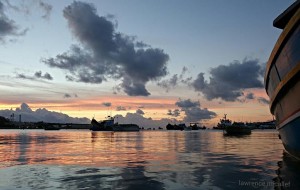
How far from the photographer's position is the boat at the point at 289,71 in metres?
13.3

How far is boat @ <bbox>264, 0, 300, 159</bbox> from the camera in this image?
523 inches

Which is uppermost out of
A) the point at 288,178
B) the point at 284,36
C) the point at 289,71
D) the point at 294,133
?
the point at 284,36

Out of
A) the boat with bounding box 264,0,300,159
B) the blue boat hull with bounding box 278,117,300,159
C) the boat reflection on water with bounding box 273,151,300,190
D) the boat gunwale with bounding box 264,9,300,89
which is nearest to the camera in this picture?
the boat reflection on water with bounding box 273,151,300,190

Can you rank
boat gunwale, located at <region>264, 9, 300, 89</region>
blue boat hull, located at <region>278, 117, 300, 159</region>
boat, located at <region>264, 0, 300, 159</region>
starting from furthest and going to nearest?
1. blue boat hull, located at <region>278, 117, 300, 159</region>
2. boat, located at <region>264, 0, 300, 159</region>
3. boat gunwale, located at <region>264, 9, 300, 89</region>

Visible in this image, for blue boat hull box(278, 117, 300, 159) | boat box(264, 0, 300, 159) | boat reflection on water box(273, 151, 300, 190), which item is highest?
boat box(264, 0, 300, 159)

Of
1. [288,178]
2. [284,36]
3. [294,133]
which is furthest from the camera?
[294,133]

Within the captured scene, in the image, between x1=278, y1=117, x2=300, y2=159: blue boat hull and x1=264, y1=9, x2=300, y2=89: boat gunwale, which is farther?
x1=278, y1=117, x2=300, y2=159: blue boat hull

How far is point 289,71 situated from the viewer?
14.3 metres

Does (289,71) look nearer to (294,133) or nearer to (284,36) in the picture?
(284,36)

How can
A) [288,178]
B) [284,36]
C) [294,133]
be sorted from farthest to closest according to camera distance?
[294,133] → [284,36] → [288,178]

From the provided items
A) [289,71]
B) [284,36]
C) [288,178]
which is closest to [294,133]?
[288,178]

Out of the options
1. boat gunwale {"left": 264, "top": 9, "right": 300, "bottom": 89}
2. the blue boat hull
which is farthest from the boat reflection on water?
boat gunwale {"left": 264, "top": 9, "right": 300, "bottom": 89}

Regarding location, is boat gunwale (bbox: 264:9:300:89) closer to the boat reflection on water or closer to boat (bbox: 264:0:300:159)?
boat (bbox: 264:0:300:159)

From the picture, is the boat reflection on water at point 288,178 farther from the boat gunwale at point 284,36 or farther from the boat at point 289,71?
the boat gunwale at point 284,36
